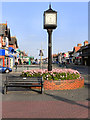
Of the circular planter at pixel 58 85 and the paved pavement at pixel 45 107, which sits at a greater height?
the circular planter at pixel 58 85

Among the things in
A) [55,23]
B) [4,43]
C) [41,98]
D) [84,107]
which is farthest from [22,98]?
[4,43]

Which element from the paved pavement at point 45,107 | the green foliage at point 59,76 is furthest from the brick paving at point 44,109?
the green foliage at point 59,76

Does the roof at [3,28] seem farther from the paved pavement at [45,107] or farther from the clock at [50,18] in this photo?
the paved pavement at [45,107]

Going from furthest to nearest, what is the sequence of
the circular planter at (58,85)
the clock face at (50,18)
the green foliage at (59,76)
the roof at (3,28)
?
1. the roof at (3,28)
2. the clock face at (50,18)
3. the green foliage at (59,76)
4. the circular planter at (58,85)

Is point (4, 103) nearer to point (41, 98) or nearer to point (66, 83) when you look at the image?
point (41, 98)

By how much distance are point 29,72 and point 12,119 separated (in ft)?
18.3

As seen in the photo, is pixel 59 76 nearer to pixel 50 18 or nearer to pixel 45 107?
pixel 45 107

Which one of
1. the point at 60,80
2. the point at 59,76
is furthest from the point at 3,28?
the point at 60,80

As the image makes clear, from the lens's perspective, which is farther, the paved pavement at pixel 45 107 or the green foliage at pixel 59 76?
the green foliage at pixel 59 76

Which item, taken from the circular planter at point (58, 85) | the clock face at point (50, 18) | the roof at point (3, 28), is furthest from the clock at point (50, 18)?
the roof at point (3, 28)

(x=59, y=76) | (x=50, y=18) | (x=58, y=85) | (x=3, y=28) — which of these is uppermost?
(x=3, y=28)

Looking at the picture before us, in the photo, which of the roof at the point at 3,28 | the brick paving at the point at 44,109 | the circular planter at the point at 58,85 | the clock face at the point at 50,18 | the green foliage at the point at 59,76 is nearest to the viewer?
the brick paving at the point at 44,109

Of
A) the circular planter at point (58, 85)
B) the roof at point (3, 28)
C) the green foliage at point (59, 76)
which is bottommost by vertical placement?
the circular planter at point (58, 85)

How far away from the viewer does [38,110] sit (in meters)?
5.42
